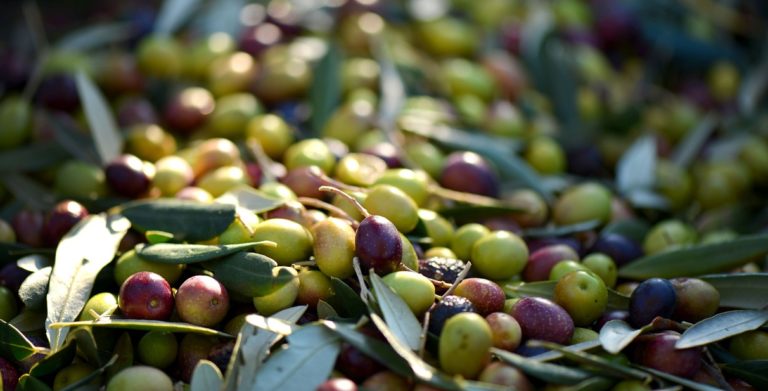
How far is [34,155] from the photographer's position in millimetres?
1983

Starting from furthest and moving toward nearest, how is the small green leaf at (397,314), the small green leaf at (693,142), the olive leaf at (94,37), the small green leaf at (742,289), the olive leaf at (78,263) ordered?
1. the olive leaf at (94,37)
2. the small green leaf at (693,142)
3. the small green leaf at (742,289)
4. the olive leaf at (78,263)
5. the small green leaf at (397,314)

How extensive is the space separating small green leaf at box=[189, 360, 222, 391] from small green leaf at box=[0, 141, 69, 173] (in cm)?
100

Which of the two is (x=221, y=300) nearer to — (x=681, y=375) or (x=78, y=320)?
(x=78, y=320)

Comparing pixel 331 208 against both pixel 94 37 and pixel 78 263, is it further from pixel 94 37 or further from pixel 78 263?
pixel 94 37

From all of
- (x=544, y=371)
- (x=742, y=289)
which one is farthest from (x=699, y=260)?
(x=544, y=371)

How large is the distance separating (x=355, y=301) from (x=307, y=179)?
397 mm

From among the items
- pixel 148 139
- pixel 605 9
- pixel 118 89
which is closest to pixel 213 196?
pixel 148 139

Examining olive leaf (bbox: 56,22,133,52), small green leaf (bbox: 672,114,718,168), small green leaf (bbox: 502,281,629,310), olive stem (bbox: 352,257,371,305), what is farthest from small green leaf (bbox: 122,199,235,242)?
small green leaf (bbox: 672,114,718,168)

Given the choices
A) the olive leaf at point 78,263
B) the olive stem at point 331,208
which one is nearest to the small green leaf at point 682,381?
the olive stem at point 331,208

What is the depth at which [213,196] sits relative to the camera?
170 centimetres

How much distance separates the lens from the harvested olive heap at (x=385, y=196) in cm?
128

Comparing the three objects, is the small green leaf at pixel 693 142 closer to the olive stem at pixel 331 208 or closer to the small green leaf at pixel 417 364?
the olive stem at pixel 331 208

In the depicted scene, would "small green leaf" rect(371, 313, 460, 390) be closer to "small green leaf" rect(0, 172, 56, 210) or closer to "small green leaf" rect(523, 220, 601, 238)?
"small green leaf" rect(523, 220, 601, 238)

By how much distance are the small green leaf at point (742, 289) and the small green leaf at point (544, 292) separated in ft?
0.61
